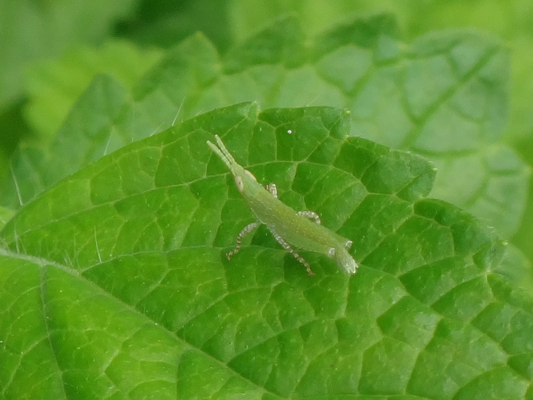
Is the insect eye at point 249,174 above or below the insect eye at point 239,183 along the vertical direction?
above

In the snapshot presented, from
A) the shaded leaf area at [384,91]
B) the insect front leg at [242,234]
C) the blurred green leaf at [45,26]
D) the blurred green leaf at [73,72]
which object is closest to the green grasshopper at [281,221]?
the insect front leg at [242,234]

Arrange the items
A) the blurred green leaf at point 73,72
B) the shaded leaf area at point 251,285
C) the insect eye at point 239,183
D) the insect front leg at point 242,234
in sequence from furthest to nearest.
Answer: the blurred green leaf at point 73,72
the insect eye at point 239,183
the insect front leg at point 242,234
the shaded leaf area at point 251,285

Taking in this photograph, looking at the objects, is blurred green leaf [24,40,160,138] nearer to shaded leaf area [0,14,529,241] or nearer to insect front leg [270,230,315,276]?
shaded leaf area [0,14,529,241]

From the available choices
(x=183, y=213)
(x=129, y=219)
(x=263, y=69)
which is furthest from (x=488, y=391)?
(x=263, y=69)

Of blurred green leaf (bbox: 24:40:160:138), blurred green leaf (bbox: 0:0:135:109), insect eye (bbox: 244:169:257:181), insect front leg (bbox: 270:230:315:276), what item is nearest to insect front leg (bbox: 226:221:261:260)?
insect front leg (bbox: 270:230:315:276)

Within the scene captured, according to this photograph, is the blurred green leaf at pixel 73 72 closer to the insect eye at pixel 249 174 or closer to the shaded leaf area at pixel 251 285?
the shaded leaf area at pixel 251 285

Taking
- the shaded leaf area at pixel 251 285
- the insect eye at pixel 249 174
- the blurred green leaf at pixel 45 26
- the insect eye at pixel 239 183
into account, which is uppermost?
the blurred green leaf at pixel 45 26

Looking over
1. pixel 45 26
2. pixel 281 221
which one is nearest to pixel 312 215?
pixel 281 221

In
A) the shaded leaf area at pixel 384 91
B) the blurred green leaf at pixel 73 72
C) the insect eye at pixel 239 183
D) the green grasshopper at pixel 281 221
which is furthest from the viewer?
the blurred green leaf at pixel 73 72
